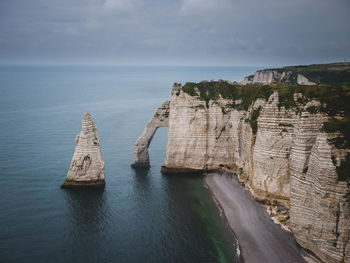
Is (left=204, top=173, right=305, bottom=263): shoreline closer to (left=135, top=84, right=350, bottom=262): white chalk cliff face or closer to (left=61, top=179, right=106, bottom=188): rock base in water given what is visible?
(left=135, top=84, right=350, bottom=262): white chalk cliff face

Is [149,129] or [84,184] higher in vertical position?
[149,129]

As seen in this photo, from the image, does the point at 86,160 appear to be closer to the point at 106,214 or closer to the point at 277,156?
the point at 106,214

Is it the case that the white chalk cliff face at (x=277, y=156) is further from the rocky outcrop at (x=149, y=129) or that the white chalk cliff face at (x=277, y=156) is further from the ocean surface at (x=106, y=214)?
the ocean surface at (x=106, y=214)

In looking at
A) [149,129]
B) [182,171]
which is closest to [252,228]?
[182,171]

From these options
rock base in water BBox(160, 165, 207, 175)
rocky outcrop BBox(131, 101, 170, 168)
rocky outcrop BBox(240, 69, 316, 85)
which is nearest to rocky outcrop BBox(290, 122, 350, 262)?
rock base in water BBox(160, 165, 207, 175)

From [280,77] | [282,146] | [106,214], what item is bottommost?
[106,214]

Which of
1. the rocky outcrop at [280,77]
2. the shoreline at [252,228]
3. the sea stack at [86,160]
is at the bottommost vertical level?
the shoreline at [252,228]

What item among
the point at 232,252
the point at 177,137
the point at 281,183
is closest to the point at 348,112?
the point at 281,183

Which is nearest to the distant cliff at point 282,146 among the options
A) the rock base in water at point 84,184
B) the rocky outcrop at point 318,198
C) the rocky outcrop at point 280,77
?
the rocky outcrop at point 318,198
